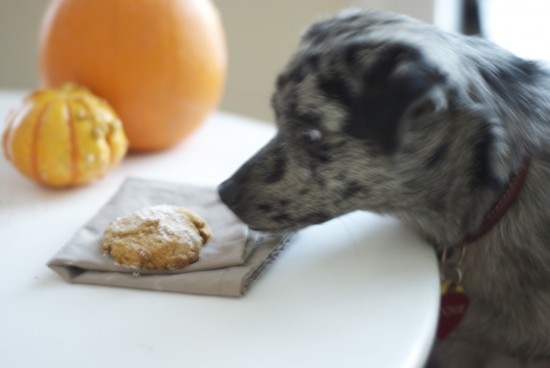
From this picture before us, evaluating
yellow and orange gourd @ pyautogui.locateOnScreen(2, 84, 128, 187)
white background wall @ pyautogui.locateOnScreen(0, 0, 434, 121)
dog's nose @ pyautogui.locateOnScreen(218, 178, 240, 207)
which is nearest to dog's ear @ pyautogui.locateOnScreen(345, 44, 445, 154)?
dog's nose @ pyautogui.locateOnScreen(218, 178, 240, 207)

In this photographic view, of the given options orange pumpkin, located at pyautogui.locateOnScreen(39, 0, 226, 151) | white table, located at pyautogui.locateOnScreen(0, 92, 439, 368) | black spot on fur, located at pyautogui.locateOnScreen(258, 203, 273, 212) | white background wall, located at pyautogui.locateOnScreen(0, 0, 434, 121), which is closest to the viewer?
white table, located at pyautogui.locateOnScreen(0, 92, 439, 368)

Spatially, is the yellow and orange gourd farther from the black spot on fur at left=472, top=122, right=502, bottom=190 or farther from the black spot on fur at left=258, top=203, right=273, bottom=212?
the black spot on fur at left=472, top=122, right=502, bottom=190

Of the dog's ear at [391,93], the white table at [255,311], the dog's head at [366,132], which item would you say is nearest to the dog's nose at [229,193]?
the dog's head at [366,132]

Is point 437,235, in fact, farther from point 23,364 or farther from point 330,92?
point 23,364

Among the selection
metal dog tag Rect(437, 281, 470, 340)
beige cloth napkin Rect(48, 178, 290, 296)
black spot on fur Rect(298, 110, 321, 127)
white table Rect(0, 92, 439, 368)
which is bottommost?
metal dog tag Rect(437, 281, 470, 340)

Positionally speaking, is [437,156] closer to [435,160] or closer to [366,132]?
[435,160]

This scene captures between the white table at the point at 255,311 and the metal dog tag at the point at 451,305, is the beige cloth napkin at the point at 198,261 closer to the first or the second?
the white table at the point at 255,311
